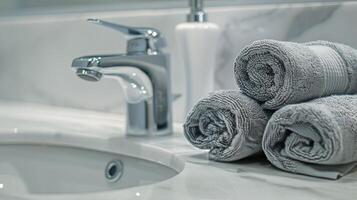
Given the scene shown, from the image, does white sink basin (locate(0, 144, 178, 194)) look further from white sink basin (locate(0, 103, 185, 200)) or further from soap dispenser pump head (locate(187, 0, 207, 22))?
soap dispenser pump head (locate(187, 0, 207, 22))

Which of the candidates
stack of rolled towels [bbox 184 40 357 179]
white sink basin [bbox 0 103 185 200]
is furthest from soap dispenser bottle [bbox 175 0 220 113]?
stack of rolled towels [bbox 184 40 357 179]

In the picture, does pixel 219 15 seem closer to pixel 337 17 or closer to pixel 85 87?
pixel 337 17

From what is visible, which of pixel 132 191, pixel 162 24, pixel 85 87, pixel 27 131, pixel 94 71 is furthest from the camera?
pixel 85 87

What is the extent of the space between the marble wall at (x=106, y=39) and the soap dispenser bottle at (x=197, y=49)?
66 millimetres

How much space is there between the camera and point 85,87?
3.63 feet

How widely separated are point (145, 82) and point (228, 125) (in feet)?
0.85

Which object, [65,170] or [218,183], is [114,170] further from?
[218,183]

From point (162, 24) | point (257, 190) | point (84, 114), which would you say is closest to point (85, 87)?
point (84, 114)

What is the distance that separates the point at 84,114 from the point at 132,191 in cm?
56

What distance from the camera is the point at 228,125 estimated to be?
600 millimetres

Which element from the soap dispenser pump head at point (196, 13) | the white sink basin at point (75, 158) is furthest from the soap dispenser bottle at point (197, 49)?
the white sink basin at point (75, 158)

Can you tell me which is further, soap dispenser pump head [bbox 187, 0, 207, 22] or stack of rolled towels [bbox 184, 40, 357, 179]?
soap dispenser pump head [bbox 187, 0, 207, 22]

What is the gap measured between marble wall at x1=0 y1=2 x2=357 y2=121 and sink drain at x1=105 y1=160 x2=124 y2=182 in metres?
0.21

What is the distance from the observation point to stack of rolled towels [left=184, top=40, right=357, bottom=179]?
1.75 feet
